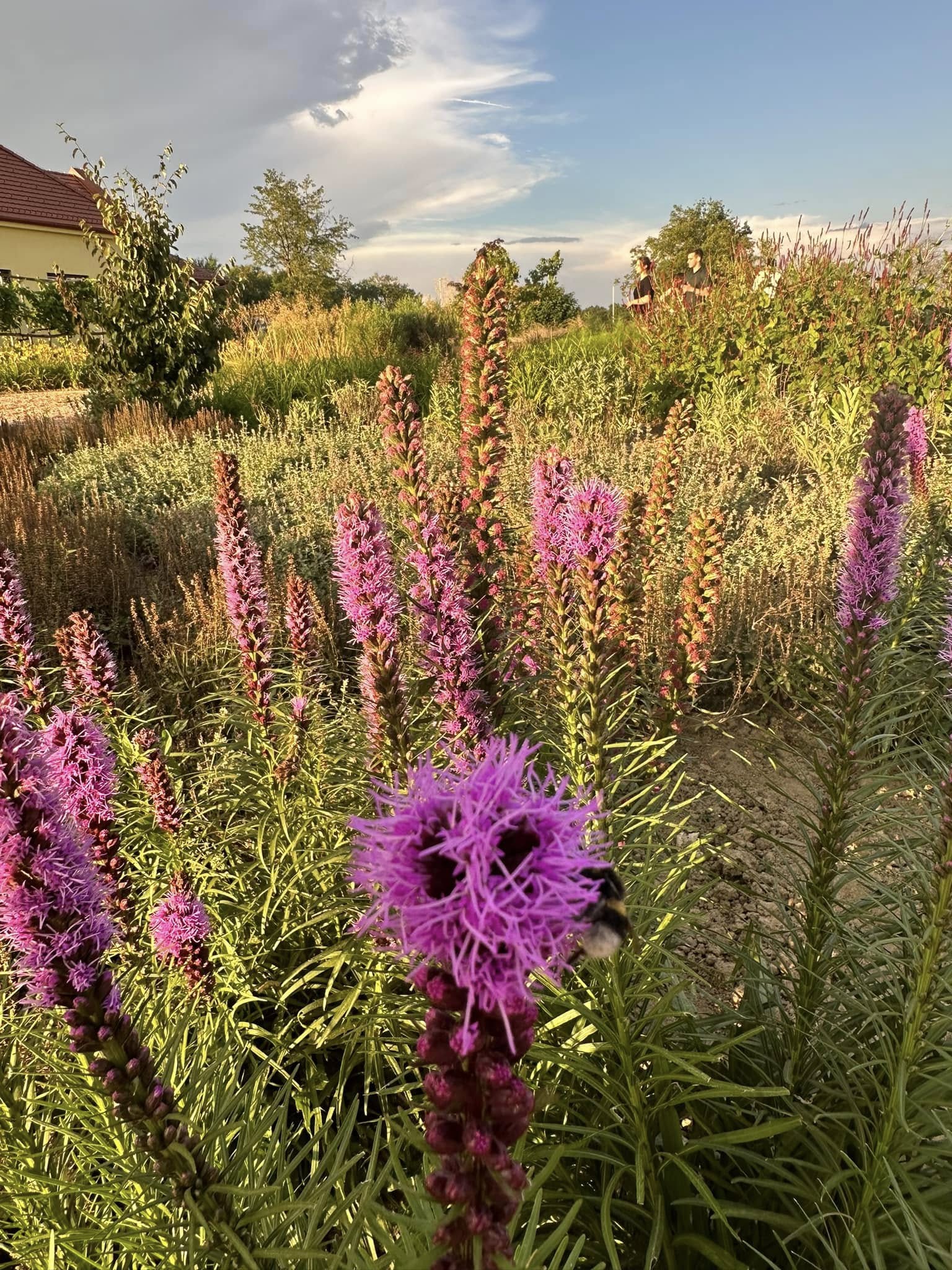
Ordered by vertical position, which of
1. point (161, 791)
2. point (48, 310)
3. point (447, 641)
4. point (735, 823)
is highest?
point (48, 310)

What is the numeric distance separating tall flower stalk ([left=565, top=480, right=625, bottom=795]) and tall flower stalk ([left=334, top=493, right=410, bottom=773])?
20.4 inches

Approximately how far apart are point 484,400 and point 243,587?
115 centimetres

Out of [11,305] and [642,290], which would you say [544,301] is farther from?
[11,305]

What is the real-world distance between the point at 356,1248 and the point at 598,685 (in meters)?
1.12

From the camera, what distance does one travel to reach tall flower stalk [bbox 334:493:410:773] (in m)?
1.99

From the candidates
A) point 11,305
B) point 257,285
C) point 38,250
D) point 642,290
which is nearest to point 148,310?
point 642,290

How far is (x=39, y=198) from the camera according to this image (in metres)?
28.8

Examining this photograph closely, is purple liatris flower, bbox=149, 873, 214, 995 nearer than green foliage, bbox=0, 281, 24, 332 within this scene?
Yes

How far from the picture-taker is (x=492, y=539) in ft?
8.95

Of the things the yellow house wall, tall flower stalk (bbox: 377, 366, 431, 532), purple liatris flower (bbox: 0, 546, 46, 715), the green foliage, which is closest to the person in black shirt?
tall flower stalk (bbox: 377, 366, 431, 532)

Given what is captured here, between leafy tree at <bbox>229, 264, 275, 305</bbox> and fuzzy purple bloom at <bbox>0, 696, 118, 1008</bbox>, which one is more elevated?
leafy tree at <bbox>229, 264, 275, 305</bbox>

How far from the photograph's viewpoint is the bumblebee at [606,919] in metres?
0.88

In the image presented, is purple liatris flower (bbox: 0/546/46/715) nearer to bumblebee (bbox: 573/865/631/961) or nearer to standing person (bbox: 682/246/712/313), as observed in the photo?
bumblebee (bbox: 573/865/631/961)

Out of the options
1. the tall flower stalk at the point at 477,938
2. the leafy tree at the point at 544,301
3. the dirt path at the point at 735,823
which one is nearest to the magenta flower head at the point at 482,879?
the tall flower stalk at the point at 477,938
